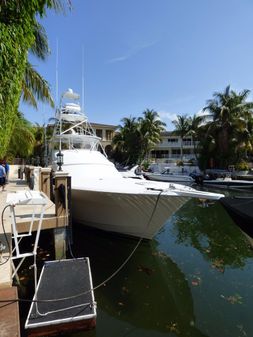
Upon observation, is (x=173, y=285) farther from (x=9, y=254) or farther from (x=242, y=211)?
(x=242, y=211)

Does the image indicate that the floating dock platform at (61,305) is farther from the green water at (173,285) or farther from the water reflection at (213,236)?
the water reflection at (213,236)

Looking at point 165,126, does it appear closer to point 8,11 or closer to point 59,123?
point 59,123

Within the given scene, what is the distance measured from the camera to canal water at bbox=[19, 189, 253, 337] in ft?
16.4

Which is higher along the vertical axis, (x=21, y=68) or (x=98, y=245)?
(x=21, y=68)

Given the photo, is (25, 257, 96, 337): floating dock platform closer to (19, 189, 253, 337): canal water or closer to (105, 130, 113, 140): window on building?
(19, 189, 253, 337): canal water

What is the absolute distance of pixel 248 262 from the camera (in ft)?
27.3

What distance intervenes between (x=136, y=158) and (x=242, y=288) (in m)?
36.7

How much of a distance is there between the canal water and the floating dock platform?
0.45 meters

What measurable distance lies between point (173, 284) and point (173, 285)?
0.06 metres

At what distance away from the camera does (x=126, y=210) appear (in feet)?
28.6

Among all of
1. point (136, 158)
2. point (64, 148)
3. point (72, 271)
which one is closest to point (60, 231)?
point (72, 271)

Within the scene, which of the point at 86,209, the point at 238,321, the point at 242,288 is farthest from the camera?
the point at 86,209

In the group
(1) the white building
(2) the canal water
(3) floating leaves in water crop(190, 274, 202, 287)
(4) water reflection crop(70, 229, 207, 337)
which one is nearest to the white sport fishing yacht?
(2) the canal water

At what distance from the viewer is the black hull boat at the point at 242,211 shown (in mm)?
10086
